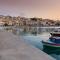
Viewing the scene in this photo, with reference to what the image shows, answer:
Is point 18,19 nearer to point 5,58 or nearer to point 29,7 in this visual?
point 29,7

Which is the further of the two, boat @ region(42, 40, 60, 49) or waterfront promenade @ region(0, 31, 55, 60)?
boat @ region(42, 40, 60, 49)

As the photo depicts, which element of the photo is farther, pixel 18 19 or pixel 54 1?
pixel 54 1

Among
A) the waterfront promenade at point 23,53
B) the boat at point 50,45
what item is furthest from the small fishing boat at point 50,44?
the waterfront promenade at point 23,53

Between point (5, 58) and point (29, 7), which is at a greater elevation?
point (29, 7)

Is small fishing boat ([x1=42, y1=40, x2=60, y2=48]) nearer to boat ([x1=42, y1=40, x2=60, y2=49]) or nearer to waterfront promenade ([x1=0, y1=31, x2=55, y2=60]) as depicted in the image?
boat ([x1=42, y1=40, x2=60, y2=49])

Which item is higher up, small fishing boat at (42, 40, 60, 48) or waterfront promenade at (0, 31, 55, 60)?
waterfront promenade at (0, 31, 55, 60)

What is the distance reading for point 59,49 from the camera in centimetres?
750

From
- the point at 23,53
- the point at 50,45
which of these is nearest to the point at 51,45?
the point at 50,45

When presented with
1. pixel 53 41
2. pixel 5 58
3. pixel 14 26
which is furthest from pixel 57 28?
pixel 5 58

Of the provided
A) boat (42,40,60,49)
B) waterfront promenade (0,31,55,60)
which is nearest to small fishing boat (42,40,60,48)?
boat (42,40,60,49)

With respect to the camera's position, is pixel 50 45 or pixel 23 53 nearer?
pixel 23 53

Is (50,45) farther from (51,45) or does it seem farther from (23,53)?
(23,53)

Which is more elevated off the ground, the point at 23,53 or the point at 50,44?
the point at 23,53

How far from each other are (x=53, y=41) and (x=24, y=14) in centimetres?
168
